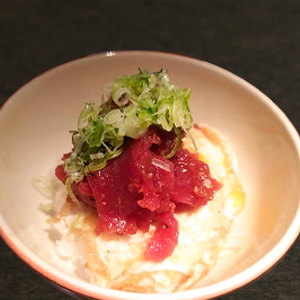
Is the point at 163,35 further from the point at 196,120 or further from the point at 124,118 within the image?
the point at 124,118

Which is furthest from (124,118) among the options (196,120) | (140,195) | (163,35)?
(163,35)

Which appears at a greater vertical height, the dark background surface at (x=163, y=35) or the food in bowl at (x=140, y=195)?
the dark background surface at (x=163, y=35)

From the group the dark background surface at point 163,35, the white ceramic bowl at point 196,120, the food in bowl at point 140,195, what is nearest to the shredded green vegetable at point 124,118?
the food in bowl at point 140,195

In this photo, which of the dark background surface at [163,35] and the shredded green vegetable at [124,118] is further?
the dark background surface at [163,35]

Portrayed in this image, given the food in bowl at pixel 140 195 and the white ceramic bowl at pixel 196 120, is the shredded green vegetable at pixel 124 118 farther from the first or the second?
the white ceramic bowl at pixel 196 120

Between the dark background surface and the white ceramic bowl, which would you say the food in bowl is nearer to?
the white ceramic bowl

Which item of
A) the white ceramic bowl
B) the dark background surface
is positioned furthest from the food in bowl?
the dark background surface

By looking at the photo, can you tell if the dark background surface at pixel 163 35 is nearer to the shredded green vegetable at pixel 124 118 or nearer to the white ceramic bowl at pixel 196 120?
the white ceramic bowl at pixel 196 120
